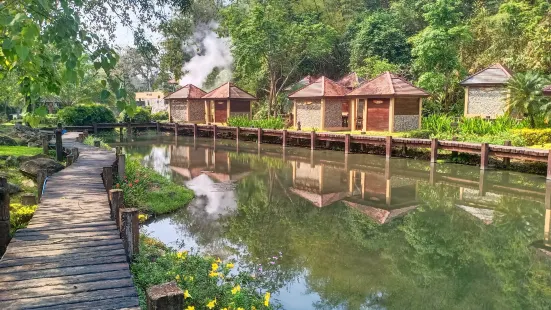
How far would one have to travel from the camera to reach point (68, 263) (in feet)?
16.8

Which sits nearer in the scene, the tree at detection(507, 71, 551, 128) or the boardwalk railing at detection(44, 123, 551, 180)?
the boardwalk railing at detection(44, 123, 551, 180)

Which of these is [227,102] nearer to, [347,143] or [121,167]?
[347,143]

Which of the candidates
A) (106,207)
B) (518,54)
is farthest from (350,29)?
(106,207)

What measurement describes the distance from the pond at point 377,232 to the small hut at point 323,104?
1040 cm

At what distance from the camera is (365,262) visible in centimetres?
879

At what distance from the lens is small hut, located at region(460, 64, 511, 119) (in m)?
28.0

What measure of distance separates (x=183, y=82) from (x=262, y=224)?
139 ft

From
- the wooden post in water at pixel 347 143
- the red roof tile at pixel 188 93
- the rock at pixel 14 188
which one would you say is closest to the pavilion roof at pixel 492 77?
the wooden post in water at pixel 347 143

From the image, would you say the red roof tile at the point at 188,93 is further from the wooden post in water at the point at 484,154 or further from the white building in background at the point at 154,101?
the wooden post in water at the point at 484,154

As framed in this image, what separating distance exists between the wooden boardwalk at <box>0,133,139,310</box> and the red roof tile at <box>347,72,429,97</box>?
21.0m

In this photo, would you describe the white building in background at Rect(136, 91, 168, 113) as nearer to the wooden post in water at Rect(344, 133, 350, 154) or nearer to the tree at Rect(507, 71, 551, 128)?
the wooden post in water at Rect(344, 133, 350, 154)

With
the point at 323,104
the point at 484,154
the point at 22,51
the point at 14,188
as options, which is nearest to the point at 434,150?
the point at 484,154

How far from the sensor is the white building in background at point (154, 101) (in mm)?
61969

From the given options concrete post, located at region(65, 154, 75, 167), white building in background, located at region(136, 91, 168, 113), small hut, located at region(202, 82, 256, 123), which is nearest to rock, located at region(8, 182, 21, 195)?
concrete post, located at region(65, 154, 75, 167)
